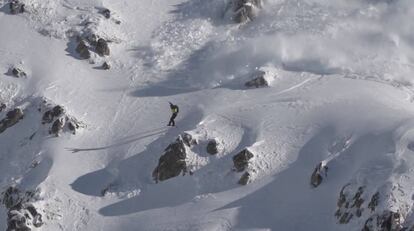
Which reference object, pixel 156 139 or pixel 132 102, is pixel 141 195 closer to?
pixel 156 139

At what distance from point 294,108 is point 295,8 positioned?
11047mm

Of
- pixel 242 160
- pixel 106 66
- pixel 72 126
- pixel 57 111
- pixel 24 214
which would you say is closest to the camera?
pixel 24 214

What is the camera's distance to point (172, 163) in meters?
31.6

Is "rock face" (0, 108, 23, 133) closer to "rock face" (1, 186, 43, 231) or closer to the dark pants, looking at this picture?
"rock face" (1, 186, 43, 231)

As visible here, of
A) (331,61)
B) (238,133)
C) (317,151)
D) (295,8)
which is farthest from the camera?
(295,8)

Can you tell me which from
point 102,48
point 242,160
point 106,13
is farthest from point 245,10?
point 242,160

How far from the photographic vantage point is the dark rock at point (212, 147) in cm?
3181

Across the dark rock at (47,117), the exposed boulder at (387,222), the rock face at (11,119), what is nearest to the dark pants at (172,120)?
the dark rock at (47,117)

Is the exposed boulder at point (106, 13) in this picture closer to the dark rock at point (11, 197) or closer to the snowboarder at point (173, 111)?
the snowboarder at point (173, 111)

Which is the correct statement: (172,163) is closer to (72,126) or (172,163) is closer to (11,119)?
(72,126)

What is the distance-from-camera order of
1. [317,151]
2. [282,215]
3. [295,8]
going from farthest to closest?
[295,8]
[317,151]
[282,215]

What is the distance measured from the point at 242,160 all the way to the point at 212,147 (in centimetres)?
188

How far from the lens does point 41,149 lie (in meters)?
34.2

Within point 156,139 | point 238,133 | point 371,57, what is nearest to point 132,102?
point 156,139
